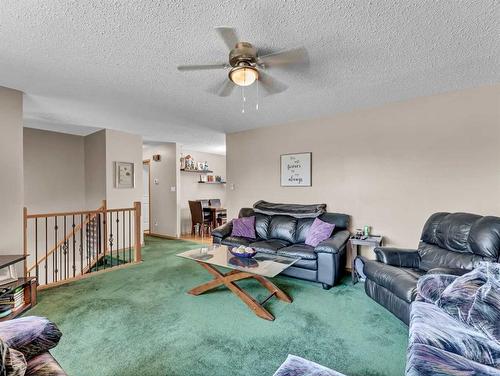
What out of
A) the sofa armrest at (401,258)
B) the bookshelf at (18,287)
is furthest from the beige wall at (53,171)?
the sofa armrest at (401,258)

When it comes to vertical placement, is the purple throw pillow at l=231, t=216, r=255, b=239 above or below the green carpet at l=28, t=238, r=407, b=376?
above

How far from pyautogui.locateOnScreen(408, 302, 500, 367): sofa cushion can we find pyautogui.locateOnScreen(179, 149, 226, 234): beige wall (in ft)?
19.0

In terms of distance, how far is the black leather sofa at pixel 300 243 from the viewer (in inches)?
119

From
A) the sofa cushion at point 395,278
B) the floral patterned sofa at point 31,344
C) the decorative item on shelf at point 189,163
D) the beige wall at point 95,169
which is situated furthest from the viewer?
the decorative item on shelf at point 189,163

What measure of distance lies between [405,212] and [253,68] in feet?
9.08

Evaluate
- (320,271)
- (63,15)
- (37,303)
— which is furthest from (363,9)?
(37,303)

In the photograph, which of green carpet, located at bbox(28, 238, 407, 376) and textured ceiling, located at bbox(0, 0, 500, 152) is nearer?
textured ceiling, located at bbox(0, 0, 500, 152)

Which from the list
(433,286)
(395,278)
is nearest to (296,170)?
(395,278)

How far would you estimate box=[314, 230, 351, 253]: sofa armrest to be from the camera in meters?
3.00

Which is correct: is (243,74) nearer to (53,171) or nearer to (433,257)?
(433,257)

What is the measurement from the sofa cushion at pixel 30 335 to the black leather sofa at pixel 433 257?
7.91ft

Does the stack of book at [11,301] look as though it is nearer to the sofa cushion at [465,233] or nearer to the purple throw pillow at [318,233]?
the purple throw pillow at [318,233]

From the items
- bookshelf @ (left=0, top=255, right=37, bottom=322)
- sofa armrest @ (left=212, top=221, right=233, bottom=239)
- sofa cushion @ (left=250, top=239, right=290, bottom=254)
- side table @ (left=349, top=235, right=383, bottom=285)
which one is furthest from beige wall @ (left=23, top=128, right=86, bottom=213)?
side table @ (left=349, top=235, right=383, bottom=285)

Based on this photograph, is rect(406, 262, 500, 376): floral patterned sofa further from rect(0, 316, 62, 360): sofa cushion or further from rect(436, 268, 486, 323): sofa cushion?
rect(0, 316, 62, 360): sofa cushion
